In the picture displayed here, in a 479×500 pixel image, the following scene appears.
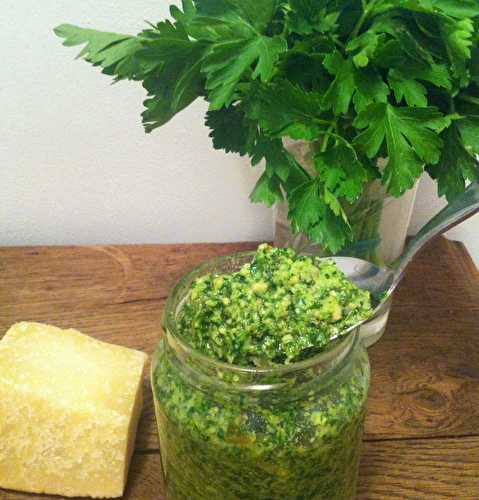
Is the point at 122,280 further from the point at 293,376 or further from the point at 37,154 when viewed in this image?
the point at 293,376

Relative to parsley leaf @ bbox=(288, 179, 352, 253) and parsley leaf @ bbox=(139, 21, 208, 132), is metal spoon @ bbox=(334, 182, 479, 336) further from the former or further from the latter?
parsley leaf @ bbox=(139, 21, 208, 132)

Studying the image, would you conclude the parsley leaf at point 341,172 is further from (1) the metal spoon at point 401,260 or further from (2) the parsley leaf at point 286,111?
(1) the metal spoon at point 401,260

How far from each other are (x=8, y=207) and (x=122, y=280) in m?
0.25

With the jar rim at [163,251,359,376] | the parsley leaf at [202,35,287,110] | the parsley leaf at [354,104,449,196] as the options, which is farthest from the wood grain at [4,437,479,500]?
the parsley leaf at [202,35,287,110]

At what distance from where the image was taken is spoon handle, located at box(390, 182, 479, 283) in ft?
2.38

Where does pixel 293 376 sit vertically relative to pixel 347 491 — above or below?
above

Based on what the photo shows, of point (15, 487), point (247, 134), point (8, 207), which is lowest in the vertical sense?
point (15, 487)

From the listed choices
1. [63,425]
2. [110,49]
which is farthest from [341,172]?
[63,425]

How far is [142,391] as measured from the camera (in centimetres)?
78

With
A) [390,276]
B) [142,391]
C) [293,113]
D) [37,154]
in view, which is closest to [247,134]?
[293,113]

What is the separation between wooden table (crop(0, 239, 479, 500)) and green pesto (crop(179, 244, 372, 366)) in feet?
0.80

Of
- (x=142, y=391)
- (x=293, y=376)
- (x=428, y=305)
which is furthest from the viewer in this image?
(x=428, y=305)

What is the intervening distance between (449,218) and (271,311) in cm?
29

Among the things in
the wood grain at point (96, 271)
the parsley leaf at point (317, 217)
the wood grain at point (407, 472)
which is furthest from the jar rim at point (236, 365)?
the wood grain at point (96, 271)
